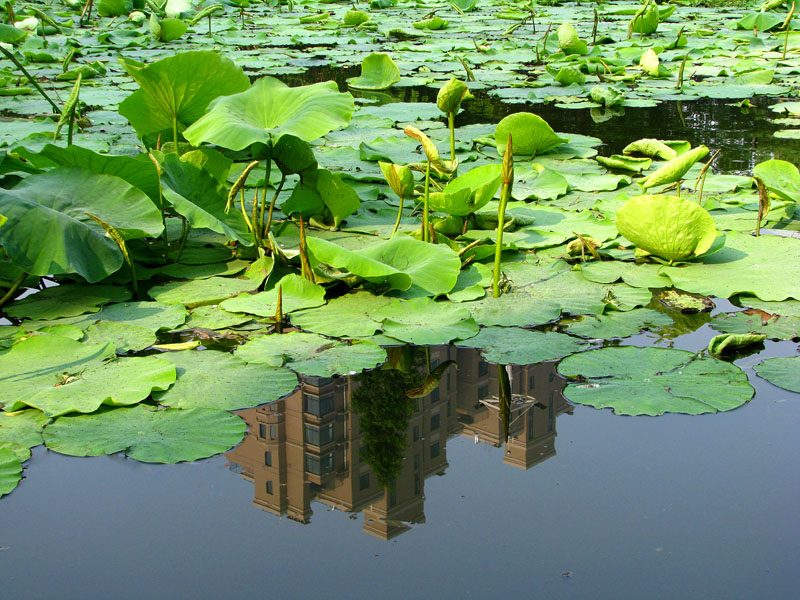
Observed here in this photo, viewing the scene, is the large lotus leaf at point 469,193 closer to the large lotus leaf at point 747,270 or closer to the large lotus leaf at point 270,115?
the large lotus leaf at point 270,115

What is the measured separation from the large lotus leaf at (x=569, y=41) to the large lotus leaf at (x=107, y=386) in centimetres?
520

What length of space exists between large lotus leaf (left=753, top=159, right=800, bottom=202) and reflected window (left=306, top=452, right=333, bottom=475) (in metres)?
1.81

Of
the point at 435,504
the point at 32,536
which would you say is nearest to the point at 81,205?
the point at 32,536

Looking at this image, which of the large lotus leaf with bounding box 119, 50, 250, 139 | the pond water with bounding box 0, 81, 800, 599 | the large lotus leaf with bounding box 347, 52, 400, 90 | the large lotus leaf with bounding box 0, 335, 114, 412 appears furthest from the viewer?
the large lotus leaf with bounding box 347, 52, 400, 90

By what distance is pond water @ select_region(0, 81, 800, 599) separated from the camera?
1.16m


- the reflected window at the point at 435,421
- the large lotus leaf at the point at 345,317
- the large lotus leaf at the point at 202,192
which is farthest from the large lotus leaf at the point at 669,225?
the large lotus leaf at the point at 202,192

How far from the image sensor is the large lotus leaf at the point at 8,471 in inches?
54.4

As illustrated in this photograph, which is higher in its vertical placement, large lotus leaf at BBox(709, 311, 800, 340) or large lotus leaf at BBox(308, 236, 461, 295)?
large lotus leaf at BBox(308, 236, 461, 295)

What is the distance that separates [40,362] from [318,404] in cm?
67

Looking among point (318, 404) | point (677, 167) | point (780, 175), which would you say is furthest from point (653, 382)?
point (780, 175)

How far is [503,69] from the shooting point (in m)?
6.12

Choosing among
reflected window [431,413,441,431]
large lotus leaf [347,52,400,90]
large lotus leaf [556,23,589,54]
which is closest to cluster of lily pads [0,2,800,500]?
reflected window [431,413,441,431]

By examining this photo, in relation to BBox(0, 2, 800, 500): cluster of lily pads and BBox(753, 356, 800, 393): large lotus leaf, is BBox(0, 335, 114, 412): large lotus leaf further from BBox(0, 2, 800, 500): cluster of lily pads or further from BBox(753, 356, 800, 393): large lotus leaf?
BBox(753, 356, 800, 393): large lotus leaf

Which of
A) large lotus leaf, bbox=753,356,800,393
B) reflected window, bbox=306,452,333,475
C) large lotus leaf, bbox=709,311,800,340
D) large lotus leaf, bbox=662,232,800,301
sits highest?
large lotus leaf, bbox=662,232,800,301
